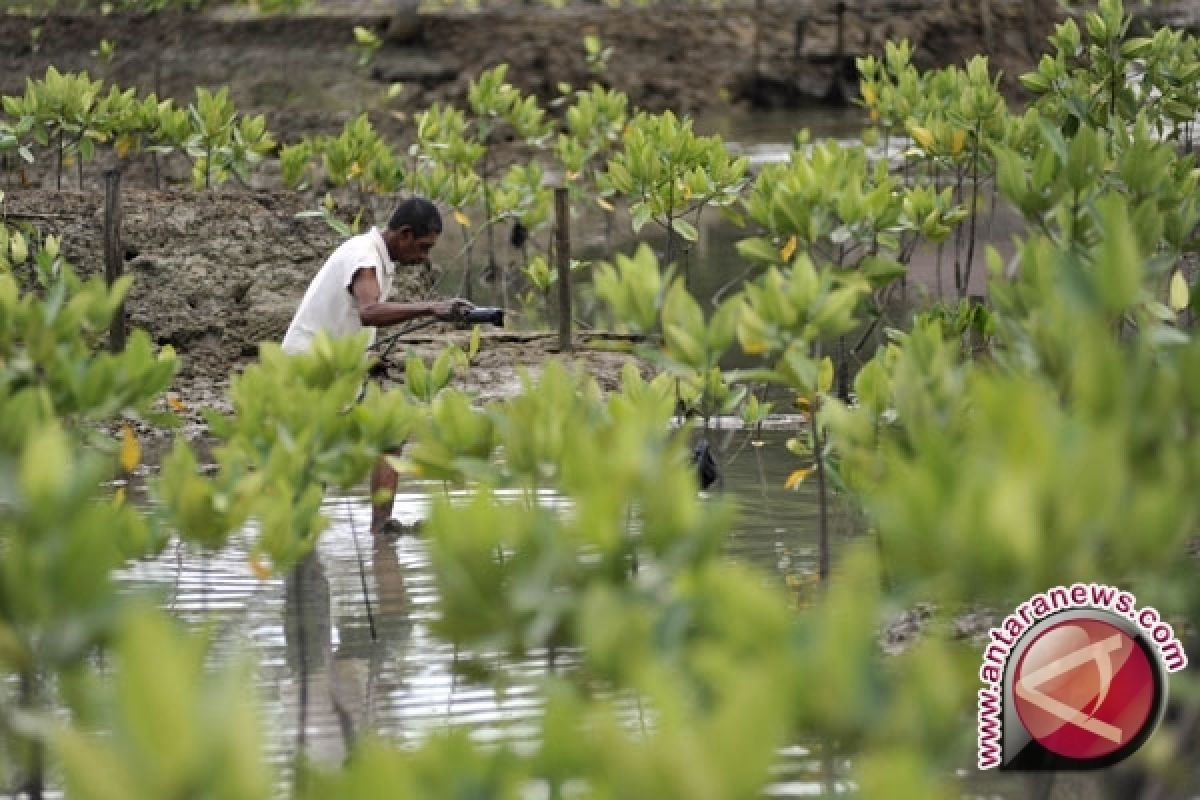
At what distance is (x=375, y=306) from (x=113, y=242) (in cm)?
265

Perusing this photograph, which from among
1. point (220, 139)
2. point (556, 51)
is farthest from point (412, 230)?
point (556, 51)

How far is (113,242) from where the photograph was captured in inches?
385

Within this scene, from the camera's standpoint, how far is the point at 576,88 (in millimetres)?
21578

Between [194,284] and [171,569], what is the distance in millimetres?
4484

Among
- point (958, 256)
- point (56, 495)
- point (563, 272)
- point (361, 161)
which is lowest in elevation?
point (958, 256)

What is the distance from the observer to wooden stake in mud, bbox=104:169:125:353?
979 centimetres

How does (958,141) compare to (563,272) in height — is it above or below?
above

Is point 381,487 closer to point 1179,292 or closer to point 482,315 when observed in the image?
point 482,315

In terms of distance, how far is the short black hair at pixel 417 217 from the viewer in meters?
7.65

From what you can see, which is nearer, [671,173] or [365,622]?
[365,622]

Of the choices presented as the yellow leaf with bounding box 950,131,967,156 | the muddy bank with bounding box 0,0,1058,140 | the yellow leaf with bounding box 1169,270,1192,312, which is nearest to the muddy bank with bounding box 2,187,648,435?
the yellow leaf with bounding box 950,131,967,156

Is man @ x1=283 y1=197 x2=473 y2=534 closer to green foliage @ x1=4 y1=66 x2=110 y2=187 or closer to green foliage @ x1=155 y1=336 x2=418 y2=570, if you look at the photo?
green foliage @ x1=155 y1=336 x2=418 y2=570

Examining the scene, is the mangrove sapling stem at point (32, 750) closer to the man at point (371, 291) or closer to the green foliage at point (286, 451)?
the green foliage at point (286, 451)

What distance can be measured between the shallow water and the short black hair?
39.8 inches
